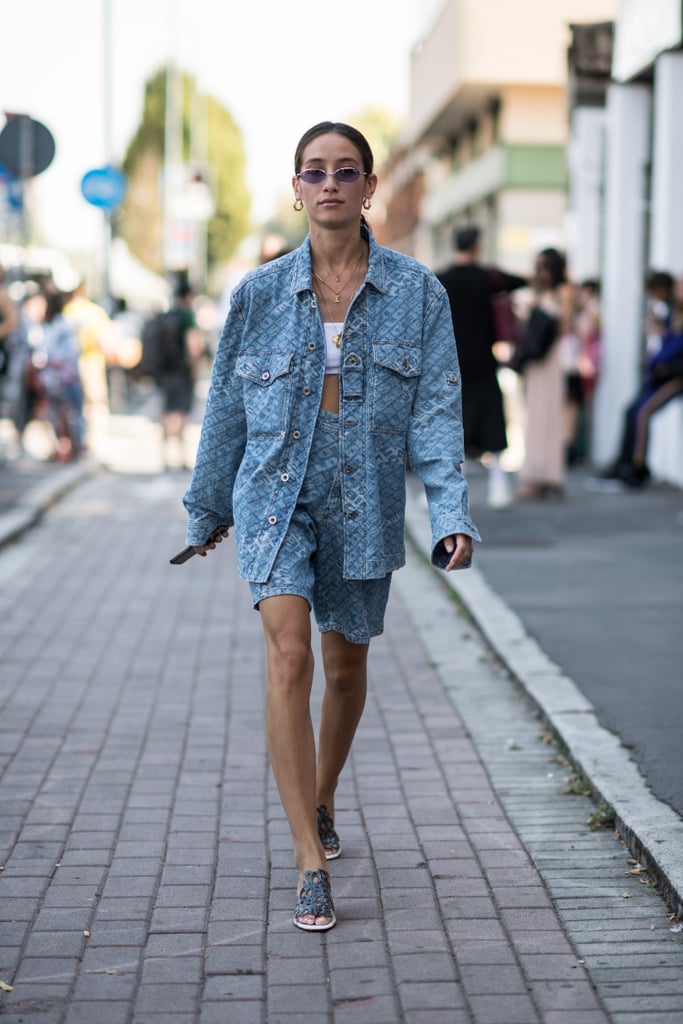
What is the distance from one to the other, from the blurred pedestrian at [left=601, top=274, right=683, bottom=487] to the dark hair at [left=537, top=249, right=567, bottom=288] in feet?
2.76

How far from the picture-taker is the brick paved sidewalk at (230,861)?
3.93 metres

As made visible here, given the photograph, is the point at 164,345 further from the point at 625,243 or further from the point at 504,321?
the point at 504,321

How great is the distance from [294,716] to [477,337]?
7.80m

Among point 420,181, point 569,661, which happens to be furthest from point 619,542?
point 420,181

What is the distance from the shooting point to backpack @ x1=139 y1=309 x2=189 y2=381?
1777 centimetres

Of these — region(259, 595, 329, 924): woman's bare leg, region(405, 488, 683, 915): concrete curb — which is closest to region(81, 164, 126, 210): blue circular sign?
region(405, 488, 683, 915): concrete curb

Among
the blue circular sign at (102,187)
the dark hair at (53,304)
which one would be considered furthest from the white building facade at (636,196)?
the blue circular sign at (102,187)

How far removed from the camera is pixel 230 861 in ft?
16.2

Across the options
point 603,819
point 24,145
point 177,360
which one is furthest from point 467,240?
point 603,819

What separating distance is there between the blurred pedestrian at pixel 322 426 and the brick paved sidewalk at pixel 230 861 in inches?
11.7

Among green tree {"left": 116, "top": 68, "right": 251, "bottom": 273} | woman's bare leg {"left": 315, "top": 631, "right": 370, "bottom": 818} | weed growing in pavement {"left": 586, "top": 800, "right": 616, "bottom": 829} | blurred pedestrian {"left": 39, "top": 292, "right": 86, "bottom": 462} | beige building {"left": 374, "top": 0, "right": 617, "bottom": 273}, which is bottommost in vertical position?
weed growing in pavement {"left": 586, "top": 800, "right": 616, "bottom": 829}

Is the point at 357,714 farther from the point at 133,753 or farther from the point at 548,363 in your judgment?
the point at 548,363

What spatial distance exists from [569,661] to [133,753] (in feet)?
7.07

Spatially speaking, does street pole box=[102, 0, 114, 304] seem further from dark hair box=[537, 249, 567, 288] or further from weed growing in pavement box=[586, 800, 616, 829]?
weed growing in pavement box=[586, 800, 616, 829]
